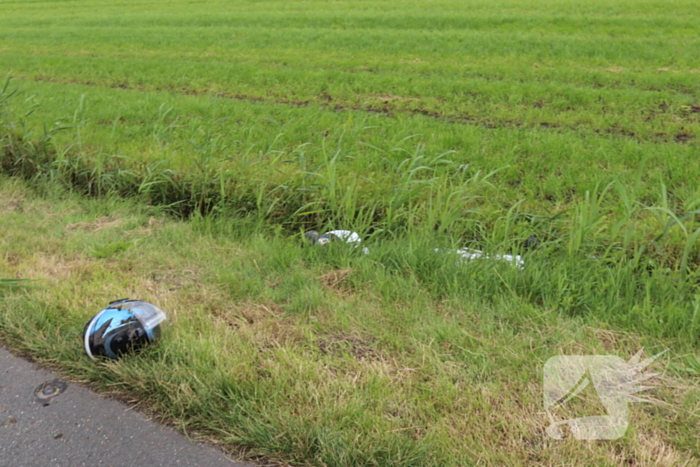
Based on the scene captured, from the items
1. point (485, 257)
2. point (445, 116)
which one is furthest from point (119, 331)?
point (445, 116)

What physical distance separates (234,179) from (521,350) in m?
2.81

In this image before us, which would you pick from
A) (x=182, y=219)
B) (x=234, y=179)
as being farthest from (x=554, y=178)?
(x=182, y=219)

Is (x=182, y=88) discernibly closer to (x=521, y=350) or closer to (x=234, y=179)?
(x=234, y=179)

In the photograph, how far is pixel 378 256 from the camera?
3.51 meters

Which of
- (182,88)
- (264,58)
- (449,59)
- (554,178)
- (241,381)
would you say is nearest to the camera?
(241,381)

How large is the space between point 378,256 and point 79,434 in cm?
185

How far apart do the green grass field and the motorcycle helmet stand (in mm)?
72

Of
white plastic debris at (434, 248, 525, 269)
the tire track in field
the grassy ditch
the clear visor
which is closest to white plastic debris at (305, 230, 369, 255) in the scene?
the grassy ditch

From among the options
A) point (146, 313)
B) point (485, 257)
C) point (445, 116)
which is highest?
point (146, 313)

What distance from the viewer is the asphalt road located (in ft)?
6.88

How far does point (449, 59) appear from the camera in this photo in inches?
433

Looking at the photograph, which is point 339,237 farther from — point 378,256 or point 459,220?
point 459,220

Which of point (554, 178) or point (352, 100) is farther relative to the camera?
point (352, 100)

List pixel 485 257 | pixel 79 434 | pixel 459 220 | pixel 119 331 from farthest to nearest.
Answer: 1. pixel 459 220
2. pixel 485 257
3. pixel 119 331
4. pixel 79 434
